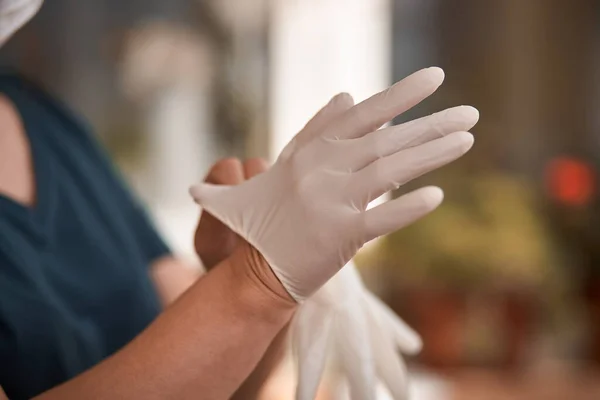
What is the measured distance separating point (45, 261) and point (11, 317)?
0.08 metres

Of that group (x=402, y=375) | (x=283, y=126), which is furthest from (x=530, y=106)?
(x=402, y=375)

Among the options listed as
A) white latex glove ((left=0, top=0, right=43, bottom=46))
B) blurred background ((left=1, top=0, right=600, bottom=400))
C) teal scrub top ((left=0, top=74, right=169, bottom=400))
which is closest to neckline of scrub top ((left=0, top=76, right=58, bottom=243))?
teal scrub top ((left=0, top=74, right=169, bottom=400))

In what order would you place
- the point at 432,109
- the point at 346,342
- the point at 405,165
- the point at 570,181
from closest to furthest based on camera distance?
1. the point at 405,165
2. the point at 346,342
3. the point at 432,109
4. the point at 570,181

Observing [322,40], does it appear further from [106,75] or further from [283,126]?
[106,75]

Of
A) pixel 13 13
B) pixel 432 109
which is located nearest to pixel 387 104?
pixel 13 13

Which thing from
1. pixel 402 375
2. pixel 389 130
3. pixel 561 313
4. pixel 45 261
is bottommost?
pixel 561 313

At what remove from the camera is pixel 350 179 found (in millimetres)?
454

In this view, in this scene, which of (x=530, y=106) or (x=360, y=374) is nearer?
(x=360, y=374)

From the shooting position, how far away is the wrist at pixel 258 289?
48 centimetres

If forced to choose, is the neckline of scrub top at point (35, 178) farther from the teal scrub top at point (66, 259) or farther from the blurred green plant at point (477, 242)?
the blurred green plant at point (477, 242)

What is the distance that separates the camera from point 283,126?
1709 mm

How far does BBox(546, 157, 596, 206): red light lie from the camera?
162 cm

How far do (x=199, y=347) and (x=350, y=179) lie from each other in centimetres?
15

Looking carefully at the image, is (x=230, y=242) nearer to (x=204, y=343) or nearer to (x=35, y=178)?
(x=204, y=343)
